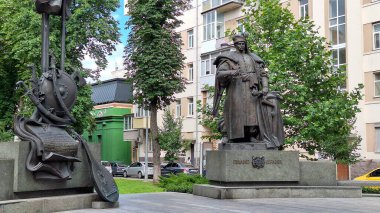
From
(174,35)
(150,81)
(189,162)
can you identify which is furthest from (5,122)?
(189,162)

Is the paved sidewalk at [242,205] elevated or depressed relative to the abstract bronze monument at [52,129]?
depressed

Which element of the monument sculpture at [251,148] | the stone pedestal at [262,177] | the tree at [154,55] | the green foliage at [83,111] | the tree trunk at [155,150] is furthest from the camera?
the tree trunk at [155,150]

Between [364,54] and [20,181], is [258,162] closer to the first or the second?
[20,181]

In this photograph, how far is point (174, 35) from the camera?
37.0 metres

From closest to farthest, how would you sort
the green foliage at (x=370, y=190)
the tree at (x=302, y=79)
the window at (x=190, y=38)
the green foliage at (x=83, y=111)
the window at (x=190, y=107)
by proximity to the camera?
the green foliage at (x=370, y=190)
the tree at (x=302, y=79)
the green foliage at (x=83, y=111)
the window at (x=190, y=107)
the window at (x=190, y=38)

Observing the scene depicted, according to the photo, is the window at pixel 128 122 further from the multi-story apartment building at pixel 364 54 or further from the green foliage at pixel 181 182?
the green foliage at pixel 181 182

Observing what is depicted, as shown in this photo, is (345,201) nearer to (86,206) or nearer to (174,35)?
(86,206)

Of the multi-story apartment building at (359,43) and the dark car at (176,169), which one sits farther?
the dark car at (176,169)

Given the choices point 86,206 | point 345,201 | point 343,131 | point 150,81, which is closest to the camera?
point 86,206

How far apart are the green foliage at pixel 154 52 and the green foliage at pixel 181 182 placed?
18.4 m

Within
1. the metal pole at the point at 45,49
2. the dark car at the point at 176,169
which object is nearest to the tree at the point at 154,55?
the dark car at the point at 176,169

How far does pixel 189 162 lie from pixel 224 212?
139ft

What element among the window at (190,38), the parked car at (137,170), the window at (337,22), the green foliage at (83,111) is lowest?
the parked car at (137,170)

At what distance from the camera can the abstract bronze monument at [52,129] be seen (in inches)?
408
